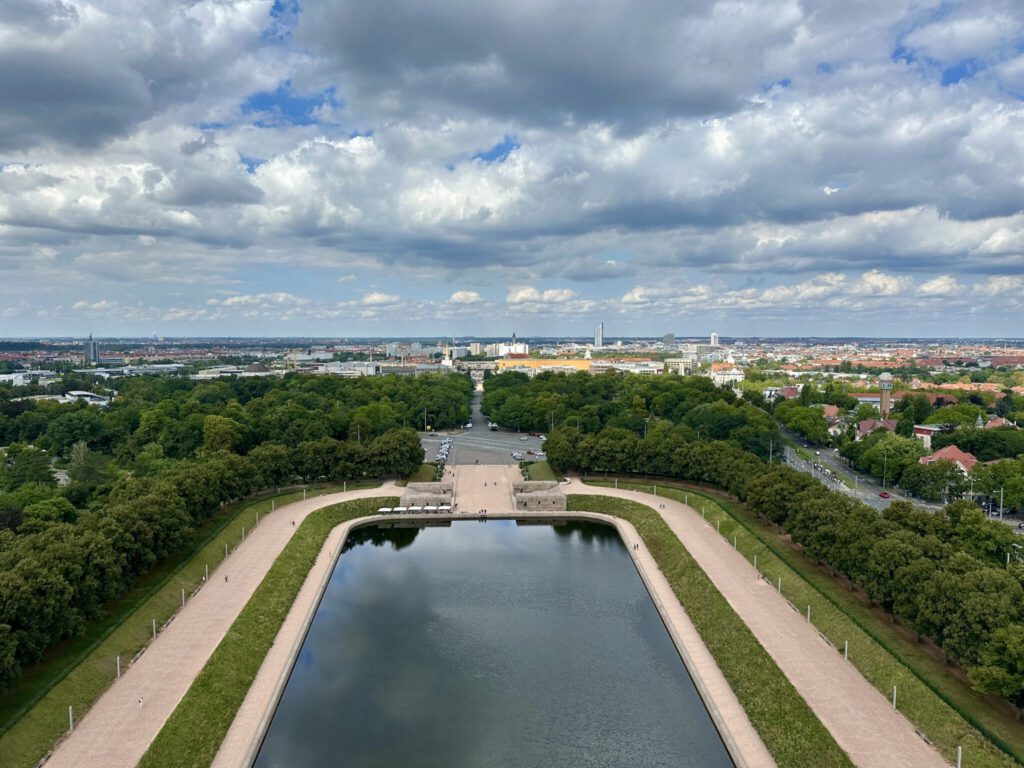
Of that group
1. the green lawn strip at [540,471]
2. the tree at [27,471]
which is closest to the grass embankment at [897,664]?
the green lawn strip at [540,471]

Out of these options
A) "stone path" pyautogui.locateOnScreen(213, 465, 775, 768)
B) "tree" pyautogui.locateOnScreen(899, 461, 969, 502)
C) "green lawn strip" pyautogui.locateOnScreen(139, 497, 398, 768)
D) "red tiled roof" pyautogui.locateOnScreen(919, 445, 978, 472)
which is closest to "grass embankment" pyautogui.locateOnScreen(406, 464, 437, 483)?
"stone path" pyautogui.locateOnScreen(213, 465, 775, 768)

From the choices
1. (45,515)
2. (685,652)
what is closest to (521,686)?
(685,652)

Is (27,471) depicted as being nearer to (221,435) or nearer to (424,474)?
(221,435)

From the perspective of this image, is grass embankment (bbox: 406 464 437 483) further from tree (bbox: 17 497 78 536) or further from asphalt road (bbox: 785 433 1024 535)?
asphalt road (bbox: 785 433 1024 535)

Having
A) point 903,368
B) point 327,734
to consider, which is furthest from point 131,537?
point 903,368

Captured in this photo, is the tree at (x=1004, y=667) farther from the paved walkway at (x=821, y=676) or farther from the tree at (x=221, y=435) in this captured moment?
the tree at (x=221, y=435)

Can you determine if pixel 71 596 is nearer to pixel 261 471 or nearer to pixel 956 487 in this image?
pixel 261 471
